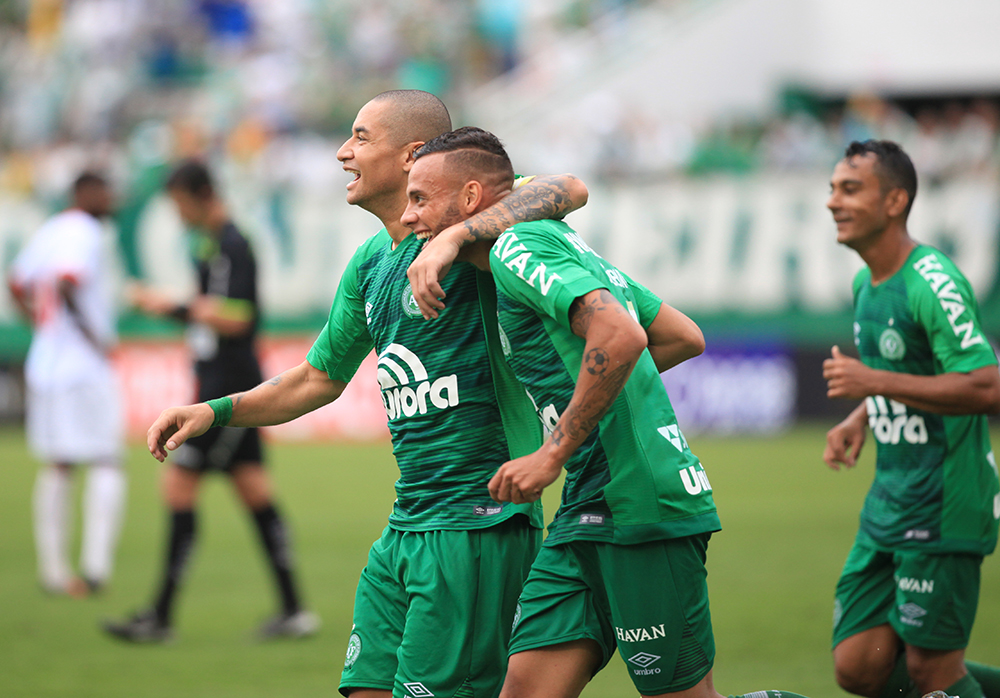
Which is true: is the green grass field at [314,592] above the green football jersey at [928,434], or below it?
below

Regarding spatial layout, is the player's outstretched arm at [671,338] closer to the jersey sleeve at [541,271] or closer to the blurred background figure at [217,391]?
the jersey sleeve at [541,271]

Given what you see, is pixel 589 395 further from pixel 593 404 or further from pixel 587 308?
pixel 587 308

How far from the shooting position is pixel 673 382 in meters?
17.2

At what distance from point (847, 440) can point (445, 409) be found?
2127mm

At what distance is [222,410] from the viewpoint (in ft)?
14.0

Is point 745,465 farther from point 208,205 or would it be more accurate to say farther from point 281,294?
point 208,205

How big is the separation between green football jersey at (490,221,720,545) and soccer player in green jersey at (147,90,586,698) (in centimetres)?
17

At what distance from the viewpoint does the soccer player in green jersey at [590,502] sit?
367 cm

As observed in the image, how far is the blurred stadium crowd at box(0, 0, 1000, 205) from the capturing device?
64.3 feet

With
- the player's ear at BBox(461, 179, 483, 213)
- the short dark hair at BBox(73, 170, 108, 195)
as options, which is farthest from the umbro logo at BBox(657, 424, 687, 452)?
the short dark hair at BBox(73, 170, 108, 195)

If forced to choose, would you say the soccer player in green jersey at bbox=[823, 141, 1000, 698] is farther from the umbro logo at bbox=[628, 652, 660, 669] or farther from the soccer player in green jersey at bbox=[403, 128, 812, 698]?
the umbro logo at bbox=[628, 652, 660, 669]

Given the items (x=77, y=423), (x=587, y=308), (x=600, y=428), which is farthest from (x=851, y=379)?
(x=77, y=423)

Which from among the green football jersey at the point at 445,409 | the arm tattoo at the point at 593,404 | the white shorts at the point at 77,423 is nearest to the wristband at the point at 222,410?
the green football jersey at the point at 445,409

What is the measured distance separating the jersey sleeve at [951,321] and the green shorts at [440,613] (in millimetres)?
1776
